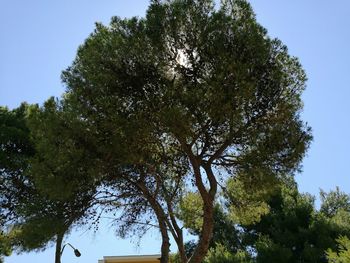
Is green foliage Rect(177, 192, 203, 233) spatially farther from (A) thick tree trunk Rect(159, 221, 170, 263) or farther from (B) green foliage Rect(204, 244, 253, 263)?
(B) green foliage Rect(204, 244, 253, 263)

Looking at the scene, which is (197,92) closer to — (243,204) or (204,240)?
(204,240)

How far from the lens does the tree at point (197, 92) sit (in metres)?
8.40

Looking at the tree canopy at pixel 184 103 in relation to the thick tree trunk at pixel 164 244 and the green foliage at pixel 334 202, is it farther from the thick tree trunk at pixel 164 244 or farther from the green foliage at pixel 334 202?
the green foliage at pixel 334 202

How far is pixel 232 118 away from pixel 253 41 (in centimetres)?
→ 147

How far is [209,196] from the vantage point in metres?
8.70

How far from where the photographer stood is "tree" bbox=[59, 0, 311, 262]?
840 centimetres

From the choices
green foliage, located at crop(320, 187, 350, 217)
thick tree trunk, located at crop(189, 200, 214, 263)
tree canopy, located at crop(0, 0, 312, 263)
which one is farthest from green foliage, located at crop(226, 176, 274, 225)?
green foliage, located at crop(320, 187, 350, 217)

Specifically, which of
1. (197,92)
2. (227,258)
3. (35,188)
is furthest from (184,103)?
(227,258)

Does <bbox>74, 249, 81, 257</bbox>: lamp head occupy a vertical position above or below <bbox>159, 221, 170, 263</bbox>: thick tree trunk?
above

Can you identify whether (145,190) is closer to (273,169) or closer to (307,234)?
(273,169)

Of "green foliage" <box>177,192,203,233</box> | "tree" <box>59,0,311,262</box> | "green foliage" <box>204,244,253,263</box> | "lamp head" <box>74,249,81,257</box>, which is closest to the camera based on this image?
"tree" <box>59,0,311,262</box>

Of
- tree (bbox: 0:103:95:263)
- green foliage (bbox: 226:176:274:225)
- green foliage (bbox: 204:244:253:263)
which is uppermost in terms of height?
tree (bbox: 0:103:95:263)

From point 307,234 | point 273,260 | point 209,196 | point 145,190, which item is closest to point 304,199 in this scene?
point 307,234

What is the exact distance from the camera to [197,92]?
26.9ft
